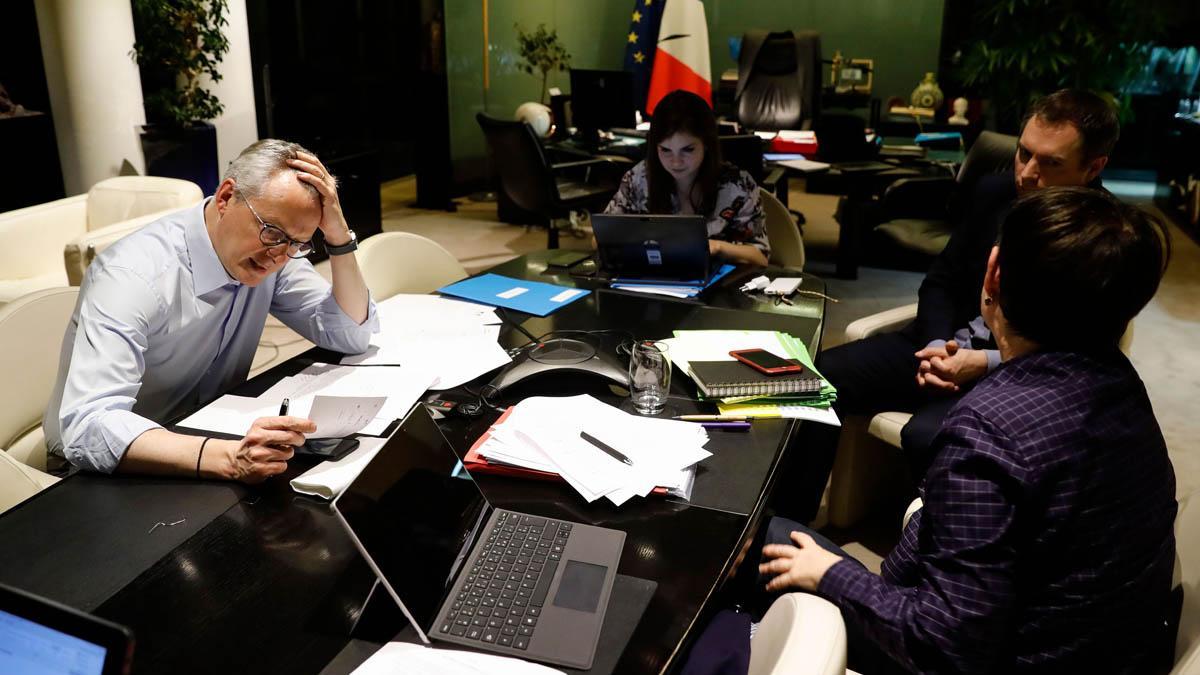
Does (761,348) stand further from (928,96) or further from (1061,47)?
(928,96)

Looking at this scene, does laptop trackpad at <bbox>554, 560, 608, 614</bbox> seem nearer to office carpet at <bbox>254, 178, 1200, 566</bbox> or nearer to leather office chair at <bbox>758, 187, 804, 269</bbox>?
office carpet at <bbox>254, 178, 1200, 566</bbox>

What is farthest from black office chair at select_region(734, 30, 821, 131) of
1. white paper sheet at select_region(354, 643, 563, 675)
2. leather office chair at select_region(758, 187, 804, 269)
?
white paper sheet at select_region(354, 643, 563, 675)

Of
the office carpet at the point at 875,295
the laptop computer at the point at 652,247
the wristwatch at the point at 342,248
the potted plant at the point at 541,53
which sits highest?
the potted plant at the point at 541,53

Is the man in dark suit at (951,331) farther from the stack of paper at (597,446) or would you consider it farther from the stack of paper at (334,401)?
the stack of paper at (334,401)

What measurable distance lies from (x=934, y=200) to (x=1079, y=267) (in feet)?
13.3

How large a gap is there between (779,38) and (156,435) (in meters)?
5.99

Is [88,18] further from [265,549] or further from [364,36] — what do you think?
[265,549]

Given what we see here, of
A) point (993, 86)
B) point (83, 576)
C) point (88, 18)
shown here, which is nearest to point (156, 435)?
point (83, 576)

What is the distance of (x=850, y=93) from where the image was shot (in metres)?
7.82

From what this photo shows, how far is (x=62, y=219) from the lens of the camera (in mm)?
3611

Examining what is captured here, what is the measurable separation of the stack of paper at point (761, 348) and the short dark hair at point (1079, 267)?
51 centimetres

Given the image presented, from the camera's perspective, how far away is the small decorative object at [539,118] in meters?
5.98

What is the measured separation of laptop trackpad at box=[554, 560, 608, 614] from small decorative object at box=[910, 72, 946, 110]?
7.56m

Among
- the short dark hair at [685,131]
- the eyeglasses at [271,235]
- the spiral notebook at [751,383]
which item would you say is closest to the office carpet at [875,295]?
the spiral notebook at [751,383]
